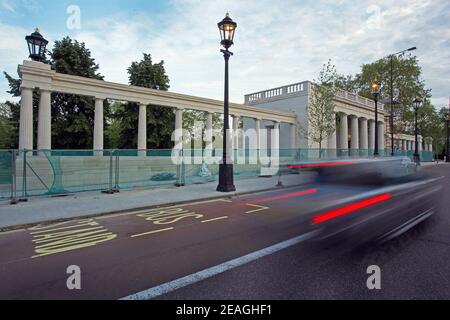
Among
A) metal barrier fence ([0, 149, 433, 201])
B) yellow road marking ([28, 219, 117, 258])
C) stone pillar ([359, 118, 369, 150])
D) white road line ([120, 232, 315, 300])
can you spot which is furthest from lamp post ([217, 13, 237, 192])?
stone pillar ([359, 118, 369, 150])

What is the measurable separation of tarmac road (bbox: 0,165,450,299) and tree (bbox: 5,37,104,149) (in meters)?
22.5

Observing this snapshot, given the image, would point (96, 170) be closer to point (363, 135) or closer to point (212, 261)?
point (212, 261)

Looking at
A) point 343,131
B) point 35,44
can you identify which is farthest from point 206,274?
point 343,131

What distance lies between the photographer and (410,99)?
46.8 metres

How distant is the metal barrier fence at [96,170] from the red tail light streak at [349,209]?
2206 mm

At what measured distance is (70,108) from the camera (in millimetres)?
27297

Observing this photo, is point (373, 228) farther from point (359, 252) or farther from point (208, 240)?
point (208, 240)

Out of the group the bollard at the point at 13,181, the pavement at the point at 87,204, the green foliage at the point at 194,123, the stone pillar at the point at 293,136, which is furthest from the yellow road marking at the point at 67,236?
the green foliage at the point at 194,123

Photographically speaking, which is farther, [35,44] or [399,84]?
[399,84]

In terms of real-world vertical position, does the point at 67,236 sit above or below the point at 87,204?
below

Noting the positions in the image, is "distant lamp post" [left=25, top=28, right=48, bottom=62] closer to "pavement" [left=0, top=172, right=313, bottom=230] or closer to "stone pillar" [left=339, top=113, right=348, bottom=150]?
"pavement" [left=0, top=172, right=313, bottom=230]

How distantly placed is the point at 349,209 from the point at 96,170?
10.0 meters

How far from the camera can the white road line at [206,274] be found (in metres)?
3.20
